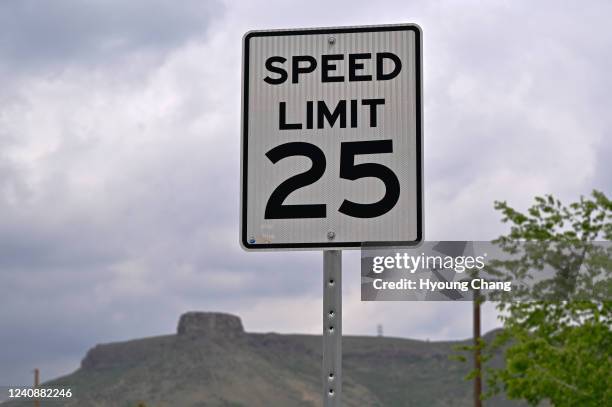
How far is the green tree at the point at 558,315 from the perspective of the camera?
22250 millimetres

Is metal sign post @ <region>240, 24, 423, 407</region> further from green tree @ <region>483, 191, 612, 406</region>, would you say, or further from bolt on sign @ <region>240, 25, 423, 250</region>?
green tree @ <region>483, 191, 612, 406</region>

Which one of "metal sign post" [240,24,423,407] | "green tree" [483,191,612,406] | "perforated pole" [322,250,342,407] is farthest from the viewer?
"green tree" [483,191,612,406]

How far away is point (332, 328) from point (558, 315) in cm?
2161

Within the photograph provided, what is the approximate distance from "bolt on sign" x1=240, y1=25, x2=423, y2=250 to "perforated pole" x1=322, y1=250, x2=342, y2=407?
0.08 metres

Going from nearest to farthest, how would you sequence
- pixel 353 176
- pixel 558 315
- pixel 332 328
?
pixel 332 328
pixel 353 176
pixel 558 315

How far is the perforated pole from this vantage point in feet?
11.2

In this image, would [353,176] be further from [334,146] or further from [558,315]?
[558,315]

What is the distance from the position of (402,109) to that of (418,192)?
30 cm

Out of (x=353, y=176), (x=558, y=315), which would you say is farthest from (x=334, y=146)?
(x=558, y=315)

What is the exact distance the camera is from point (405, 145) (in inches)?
141

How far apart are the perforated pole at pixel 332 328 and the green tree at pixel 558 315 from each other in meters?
19.4

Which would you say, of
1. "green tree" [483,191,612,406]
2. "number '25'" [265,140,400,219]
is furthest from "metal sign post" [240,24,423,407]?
"green tree" [483,191,612,406]

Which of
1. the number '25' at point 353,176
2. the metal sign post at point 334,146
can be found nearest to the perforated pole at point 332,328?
the metal sign post at point 334,146

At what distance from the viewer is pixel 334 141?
3605mm
